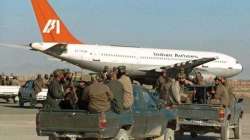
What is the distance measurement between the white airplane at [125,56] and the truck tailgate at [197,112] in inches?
1440

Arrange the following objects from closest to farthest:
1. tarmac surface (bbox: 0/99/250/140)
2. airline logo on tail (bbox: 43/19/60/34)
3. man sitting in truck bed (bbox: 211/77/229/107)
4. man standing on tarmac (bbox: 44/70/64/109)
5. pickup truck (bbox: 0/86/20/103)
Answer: man sitting in truck bed (bbox: 211/77/229/107), man standing on tarmac (bbox: 44/70/64/109), tarmac surface (bbox: 0/99/250/140), pickup truck (bbox: 0/86/20/103), airline logo on tail (bbox: 43/19/60/34)

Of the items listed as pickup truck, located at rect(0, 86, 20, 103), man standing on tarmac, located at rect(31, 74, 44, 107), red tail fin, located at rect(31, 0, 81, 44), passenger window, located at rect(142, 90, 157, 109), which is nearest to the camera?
passenger window, located at rect(142, 90, 157, 109)

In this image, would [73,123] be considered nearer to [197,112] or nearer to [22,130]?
[197,112]

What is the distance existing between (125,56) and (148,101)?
41210 mm

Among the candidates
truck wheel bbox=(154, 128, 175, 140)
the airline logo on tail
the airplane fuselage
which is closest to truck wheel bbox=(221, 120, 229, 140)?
truck wheel bbox=(154, 128, 175, 140)

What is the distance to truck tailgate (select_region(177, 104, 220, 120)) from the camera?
51.2ft

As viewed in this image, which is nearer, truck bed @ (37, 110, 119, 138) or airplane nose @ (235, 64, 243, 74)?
truck bed @ (37, 110, 119, 138)

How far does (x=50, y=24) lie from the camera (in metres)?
59.4

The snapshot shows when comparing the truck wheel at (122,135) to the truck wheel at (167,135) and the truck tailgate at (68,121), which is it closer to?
the truck tailgate at (68,121)

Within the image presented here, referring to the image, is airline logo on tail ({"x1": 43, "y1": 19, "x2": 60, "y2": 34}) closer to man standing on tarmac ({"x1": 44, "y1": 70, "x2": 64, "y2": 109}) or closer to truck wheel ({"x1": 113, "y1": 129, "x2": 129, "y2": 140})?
man standing on tarmac ({"x1": 44, "y1": 70, "x2": 64, "y2": 109})

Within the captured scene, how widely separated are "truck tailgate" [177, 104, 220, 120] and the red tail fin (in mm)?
43048

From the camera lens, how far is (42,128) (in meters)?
12.1

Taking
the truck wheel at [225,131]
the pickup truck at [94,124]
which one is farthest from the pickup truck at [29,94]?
the pickup truck at [94,124]

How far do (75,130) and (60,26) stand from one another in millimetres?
48337
